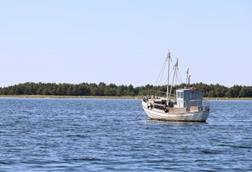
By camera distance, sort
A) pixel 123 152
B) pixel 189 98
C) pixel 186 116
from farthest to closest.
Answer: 1. pixel 189 98
2. pixel 186 116
3. pixel 123 152

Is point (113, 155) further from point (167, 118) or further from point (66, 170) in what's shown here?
point (167, 118)

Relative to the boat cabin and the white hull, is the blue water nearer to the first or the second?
the white hull

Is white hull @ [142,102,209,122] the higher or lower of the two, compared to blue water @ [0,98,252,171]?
higher

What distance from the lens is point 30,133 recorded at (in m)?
82.9

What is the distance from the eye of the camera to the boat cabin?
115 metres

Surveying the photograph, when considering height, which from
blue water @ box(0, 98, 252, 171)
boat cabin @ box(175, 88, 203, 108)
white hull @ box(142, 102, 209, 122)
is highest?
boat cabin @ box(175, 88, 203, 108)

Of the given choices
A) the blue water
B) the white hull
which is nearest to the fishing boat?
the white hull

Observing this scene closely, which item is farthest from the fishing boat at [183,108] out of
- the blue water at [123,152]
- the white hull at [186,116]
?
the blue water at [123,152]

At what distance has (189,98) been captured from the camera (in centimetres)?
11550

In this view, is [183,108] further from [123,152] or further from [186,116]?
[123,152]

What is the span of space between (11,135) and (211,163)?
3311cm

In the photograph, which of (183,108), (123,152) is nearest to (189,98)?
(183,108)

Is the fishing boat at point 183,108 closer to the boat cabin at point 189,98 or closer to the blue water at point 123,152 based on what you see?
the boat cabin at point 189,98

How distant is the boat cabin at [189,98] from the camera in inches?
4532
